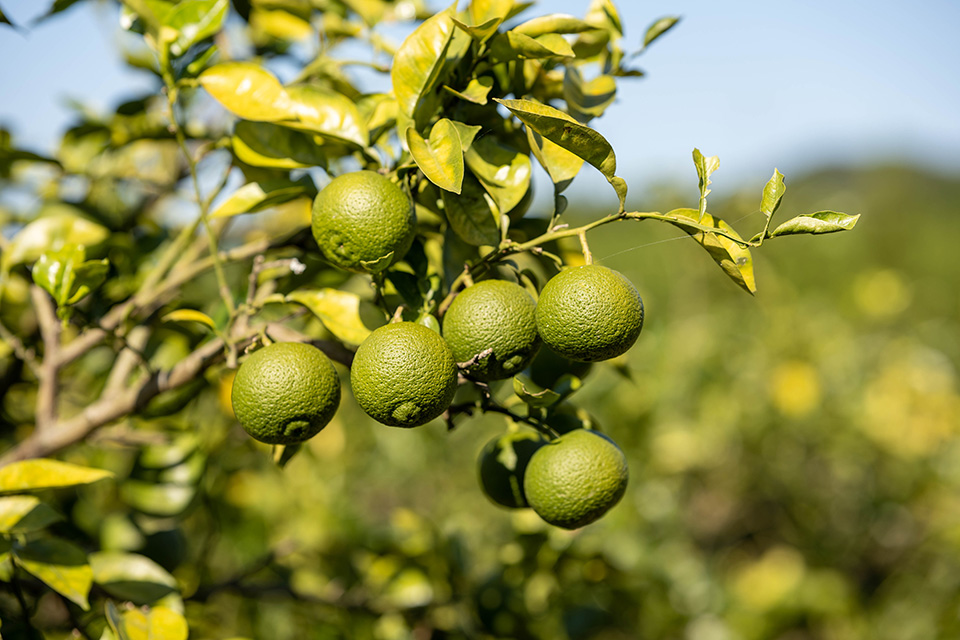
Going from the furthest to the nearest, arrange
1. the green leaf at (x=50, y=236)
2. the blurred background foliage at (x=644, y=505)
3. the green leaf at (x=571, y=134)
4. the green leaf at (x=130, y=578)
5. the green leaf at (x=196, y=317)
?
the blurred background foliage at (x=644, y=505) < the green leaf at (x=50, y=236) < the green leaf at (x=130, y=578) < the green leaf at (x=196, y=317) < the green leaf at (x=571, y=134)

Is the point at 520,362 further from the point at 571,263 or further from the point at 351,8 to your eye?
the point at 351,8

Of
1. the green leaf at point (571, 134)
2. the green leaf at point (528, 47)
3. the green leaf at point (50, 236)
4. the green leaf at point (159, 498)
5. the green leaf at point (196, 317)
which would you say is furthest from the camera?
the green leaf at point (159, 498)

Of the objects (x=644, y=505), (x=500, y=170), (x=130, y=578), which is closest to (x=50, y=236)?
(x=130, y=578)

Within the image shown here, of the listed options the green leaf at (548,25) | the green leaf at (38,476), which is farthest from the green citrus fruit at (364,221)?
the green leaf at (38,476)

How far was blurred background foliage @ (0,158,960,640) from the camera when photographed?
1.27 m

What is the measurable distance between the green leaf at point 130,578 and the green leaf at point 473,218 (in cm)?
66

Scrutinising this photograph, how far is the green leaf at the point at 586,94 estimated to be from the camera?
824 millimetres

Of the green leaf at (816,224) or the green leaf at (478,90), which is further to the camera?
the green leaf at (478,90)

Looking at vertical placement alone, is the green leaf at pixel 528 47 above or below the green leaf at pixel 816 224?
above

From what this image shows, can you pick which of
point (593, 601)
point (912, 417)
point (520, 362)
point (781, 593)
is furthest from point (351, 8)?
point (912, 417)

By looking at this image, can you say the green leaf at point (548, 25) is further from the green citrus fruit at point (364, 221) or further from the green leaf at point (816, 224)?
the green leaf at point (816, 224)

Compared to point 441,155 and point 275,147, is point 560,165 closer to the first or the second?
point 441,155

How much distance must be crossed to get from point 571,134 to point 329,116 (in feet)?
1.08

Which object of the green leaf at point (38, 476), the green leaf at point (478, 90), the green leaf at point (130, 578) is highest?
the green leaf at point (478, 90)
